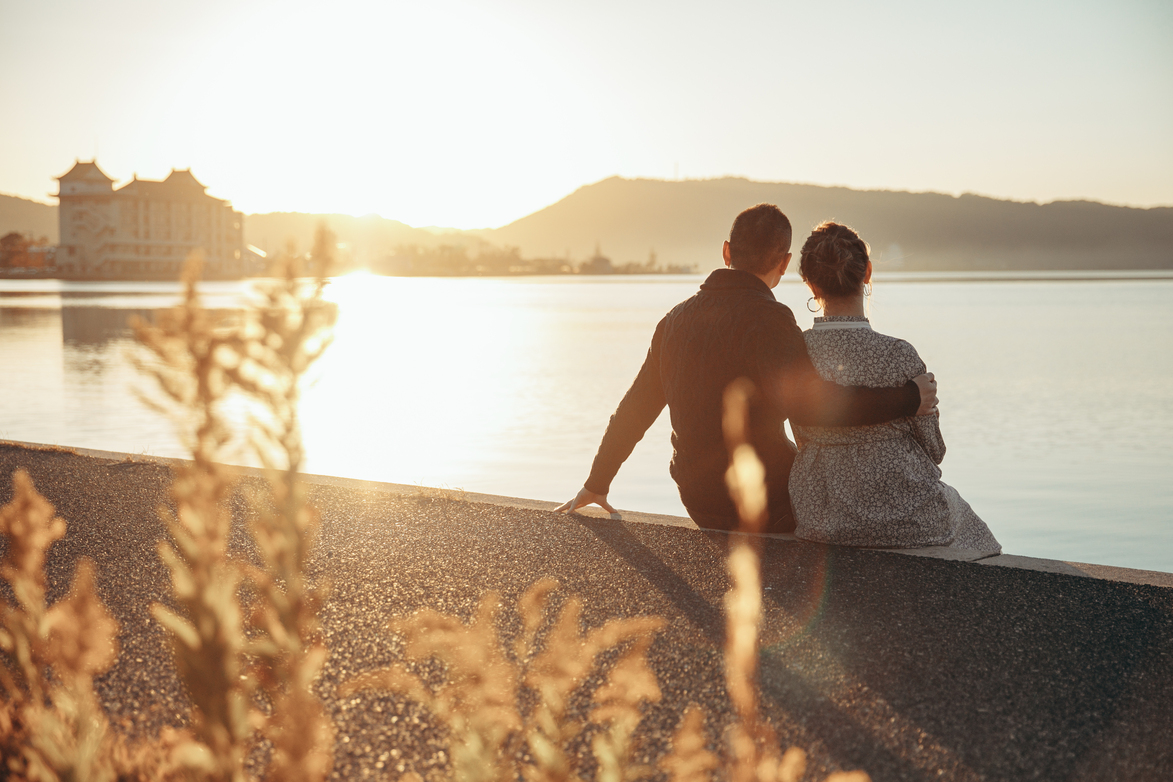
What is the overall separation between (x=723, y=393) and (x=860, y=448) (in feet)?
2.19

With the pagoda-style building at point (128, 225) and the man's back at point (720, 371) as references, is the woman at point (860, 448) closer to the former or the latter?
the man's back at point (720, 371)

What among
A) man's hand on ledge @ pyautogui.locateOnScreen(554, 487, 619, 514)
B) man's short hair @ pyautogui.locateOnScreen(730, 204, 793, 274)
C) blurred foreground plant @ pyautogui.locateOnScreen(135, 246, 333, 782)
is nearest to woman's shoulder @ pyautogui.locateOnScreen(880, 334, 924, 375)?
man's short hair @ pyautogui.locateOnScreen(730, 204, 793, 274)

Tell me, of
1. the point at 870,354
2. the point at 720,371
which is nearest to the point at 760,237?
the point at 720,371

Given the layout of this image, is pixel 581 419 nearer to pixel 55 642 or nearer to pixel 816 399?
pixel 816 399

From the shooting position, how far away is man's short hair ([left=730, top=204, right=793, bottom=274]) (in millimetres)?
4332

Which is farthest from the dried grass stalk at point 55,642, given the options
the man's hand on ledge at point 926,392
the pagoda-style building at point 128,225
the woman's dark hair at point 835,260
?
the pagoda-style building at point 128,225

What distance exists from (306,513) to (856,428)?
325cm

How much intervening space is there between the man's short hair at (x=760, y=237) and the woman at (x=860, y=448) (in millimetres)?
216

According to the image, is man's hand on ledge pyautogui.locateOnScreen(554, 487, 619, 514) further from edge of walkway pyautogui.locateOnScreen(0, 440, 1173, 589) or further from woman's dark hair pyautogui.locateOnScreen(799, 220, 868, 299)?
woman's dark hair pyautogui.locateOnScreen(799, 220, 868, 299)

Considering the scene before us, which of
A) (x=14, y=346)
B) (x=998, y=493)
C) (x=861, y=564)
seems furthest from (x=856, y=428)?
(x=14, y=346)

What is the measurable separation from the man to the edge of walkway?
42cm

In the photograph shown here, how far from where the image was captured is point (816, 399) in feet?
13.3

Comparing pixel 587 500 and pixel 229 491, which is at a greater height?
pixel 229 491

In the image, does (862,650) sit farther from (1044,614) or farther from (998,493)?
(998,493)
